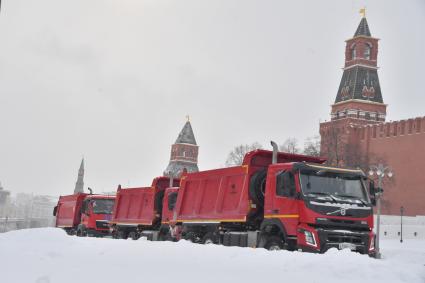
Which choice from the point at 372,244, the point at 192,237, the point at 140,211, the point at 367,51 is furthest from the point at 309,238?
the point at 367,51

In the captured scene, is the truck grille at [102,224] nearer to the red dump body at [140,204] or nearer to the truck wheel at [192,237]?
the red dump body at [140,204]

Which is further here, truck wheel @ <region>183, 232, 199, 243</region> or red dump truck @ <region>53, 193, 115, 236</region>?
red dump truck @ <region>53, 193, 115, 236</region>

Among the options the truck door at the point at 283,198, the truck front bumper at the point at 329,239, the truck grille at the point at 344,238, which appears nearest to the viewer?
the truck front bumper at the point at 329,239

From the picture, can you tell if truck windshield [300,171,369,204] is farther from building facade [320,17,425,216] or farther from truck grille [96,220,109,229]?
building facade [320,17,425,216]

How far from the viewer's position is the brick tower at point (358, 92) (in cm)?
7706

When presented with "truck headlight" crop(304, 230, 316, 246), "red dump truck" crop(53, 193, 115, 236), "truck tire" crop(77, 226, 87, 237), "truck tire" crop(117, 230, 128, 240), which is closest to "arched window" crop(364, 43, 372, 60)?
"red dump truck" crop(53, 193, 115, 236)

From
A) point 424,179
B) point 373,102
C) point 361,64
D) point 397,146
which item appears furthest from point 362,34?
point 424,179

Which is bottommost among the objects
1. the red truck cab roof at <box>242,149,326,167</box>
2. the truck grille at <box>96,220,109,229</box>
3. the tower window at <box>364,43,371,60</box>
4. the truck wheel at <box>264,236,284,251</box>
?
the truck wheel at <box>264,236,284,251</box>

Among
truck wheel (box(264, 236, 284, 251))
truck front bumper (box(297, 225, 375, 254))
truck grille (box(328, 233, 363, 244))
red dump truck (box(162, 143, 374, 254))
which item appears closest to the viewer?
truck front bumper (box(297, 225, 375, 254))

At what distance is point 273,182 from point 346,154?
178ft

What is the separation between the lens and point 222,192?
17.2 meters

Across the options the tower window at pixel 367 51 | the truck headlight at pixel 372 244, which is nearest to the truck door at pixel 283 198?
the truck headlight at pixel 372 244

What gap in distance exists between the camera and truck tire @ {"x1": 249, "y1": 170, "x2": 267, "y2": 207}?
15.6 m

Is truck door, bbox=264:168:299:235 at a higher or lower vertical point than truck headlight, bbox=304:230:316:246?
higher
